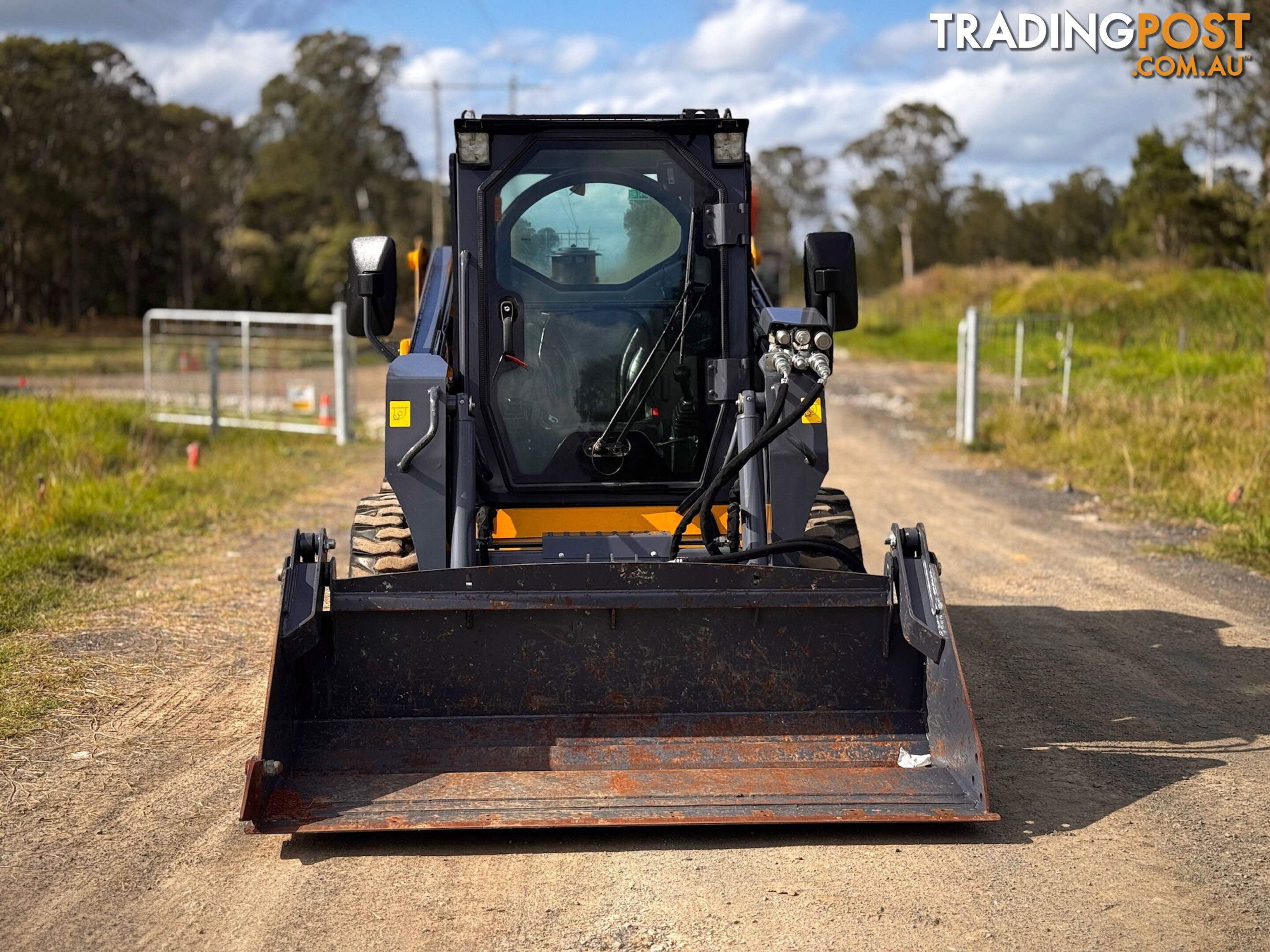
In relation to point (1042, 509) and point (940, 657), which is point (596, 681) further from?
point (1042, 509)

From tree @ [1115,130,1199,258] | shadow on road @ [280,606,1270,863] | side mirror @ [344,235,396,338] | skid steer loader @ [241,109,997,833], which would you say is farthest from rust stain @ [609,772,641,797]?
tree @ [1115,130,1199,258]

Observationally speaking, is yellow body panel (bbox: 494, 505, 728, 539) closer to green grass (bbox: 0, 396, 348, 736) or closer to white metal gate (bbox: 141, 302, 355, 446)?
green grass (bbox: 0, 396, 348, 736)

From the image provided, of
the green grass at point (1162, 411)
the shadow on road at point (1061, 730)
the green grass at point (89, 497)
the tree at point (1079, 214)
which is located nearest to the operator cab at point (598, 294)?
the shadow on road at point (1061, 730)

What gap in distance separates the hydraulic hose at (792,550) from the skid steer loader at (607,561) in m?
0.02

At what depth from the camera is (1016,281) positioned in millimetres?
44062

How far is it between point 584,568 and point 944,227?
65098 mm

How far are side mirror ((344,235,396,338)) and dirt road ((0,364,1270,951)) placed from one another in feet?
6.16

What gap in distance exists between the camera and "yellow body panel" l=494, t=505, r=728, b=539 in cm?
621

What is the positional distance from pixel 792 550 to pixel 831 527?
3.83 feet

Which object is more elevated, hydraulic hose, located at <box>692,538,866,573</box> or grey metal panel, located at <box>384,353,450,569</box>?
grey metal panel, located at <box>384,353,450,569</box>

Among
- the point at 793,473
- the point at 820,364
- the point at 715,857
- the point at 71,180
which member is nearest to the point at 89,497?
the point at 793,473

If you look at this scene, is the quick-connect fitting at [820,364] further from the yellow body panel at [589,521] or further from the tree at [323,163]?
the tree at [323,163]

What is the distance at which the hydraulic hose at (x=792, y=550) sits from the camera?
5.25 meters

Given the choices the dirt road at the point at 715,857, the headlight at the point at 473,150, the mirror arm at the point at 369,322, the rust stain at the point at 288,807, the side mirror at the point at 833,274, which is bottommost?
the dirt road at the point at 715,857
